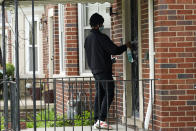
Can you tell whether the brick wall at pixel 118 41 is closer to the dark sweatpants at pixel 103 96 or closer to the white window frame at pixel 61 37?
the dark sweatpants at pixel 103 96

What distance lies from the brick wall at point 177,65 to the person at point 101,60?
42.1 inches

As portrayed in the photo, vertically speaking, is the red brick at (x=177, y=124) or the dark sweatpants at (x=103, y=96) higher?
the dark sweatpants at (x=103, y=96)

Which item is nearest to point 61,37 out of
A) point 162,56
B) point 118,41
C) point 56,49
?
point 56,49

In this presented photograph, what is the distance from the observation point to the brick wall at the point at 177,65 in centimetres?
935

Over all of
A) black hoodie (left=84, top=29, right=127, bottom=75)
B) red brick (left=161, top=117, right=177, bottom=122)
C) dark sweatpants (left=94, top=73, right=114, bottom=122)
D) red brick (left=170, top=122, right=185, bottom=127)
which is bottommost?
red brick (left=170, top=122, right=185, bottom=127)

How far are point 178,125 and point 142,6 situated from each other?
227cm

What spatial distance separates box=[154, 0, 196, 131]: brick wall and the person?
1069 mm

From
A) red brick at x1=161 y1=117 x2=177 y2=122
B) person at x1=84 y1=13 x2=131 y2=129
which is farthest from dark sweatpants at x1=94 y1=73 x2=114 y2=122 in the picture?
red brick at x1=161 y1=117 x2=177 y2=122

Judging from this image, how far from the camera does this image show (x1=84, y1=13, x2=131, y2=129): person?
10375mm

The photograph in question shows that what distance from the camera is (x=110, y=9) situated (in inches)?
480

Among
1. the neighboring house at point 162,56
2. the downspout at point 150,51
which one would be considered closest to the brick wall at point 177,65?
the neighboring house at point 162,56

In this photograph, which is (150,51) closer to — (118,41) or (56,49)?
(118,41)

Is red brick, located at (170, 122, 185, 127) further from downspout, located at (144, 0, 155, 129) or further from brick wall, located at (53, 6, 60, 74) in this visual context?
brick wall, located at (53, 6, 60, 74)

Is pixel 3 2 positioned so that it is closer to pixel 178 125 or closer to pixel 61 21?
pixel 178 125
